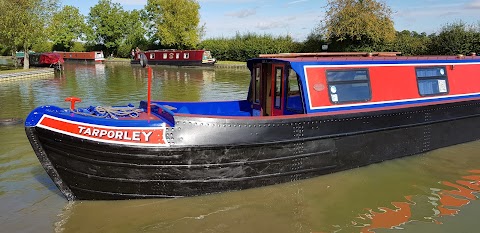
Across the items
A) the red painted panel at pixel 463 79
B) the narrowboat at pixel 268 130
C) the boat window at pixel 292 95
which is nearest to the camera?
the narrowboat at pixel 268 130

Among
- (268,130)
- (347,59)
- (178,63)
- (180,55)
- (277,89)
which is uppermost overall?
(180,55)

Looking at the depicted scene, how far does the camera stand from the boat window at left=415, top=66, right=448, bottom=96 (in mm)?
7398

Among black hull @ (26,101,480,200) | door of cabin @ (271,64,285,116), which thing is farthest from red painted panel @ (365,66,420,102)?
door of cabin @ (271,64,285,116)

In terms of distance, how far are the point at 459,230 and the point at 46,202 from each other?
5.43m

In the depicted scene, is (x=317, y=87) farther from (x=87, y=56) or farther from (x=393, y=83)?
(x=87, y=56)

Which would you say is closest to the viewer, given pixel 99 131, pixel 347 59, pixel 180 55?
pixel 99 131

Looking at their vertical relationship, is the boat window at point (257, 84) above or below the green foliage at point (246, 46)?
below

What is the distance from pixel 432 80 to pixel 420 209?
3.22m

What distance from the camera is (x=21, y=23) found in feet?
82.0

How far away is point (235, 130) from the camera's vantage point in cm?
533

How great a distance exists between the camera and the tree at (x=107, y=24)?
53750mm

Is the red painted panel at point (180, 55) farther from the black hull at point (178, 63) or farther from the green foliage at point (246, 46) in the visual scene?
the green foliage at point (246, 46)

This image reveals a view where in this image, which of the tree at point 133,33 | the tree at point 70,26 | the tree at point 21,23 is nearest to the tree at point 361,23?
the tree at point 21,23

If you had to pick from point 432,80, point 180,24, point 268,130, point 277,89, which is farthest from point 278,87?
point 180,24
